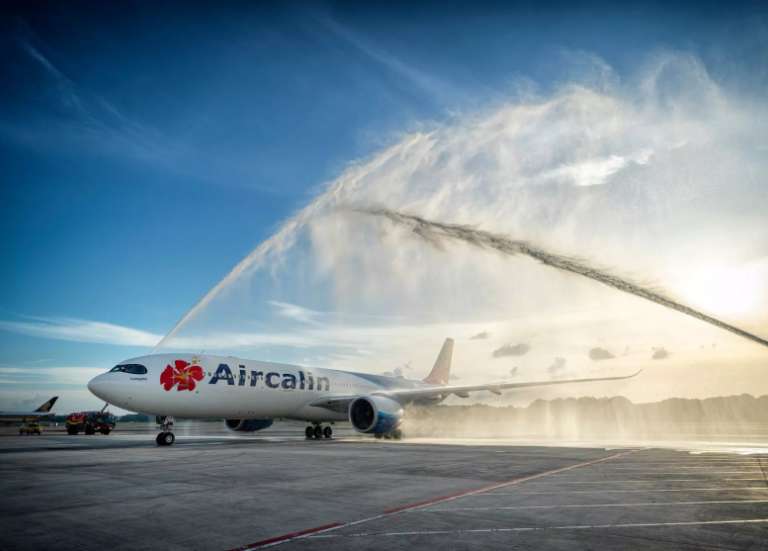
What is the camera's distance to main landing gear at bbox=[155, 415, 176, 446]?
2320 cm

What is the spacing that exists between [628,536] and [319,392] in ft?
93.7

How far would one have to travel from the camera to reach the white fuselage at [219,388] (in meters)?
22.7

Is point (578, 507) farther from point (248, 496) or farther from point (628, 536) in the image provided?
point (248, 496)

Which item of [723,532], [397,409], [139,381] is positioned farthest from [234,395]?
[723,532]

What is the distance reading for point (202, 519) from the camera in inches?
273

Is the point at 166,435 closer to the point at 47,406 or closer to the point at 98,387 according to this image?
the point at 98,387

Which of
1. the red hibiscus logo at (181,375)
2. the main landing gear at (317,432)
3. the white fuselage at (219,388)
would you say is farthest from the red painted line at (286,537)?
the main landing gear at (317,432)

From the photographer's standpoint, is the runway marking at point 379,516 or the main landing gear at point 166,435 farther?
the main landing gear at point 166,435

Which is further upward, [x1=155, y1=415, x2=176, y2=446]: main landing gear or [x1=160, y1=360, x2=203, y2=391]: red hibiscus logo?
[x1=160, y1=360, x2=203, y2=391]: red hibiscus logo

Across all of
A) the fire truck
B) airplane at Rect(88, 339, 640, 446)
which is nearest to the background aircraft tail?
the fire truck

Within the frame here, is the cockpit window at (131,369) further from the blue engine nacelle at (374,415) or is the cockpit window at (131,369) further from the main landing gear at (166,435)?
the blue engine nacelle at (374,415)

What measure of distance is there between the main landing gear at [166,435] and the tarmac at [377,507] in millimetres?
9332

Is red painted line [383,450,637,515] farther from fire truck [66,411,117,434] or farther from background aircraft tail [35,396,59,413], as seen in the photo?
background aircraft tail [35,396,59,413]

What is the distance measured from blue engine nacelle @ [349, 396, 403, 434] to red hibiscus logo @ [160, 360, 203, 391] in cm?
892
